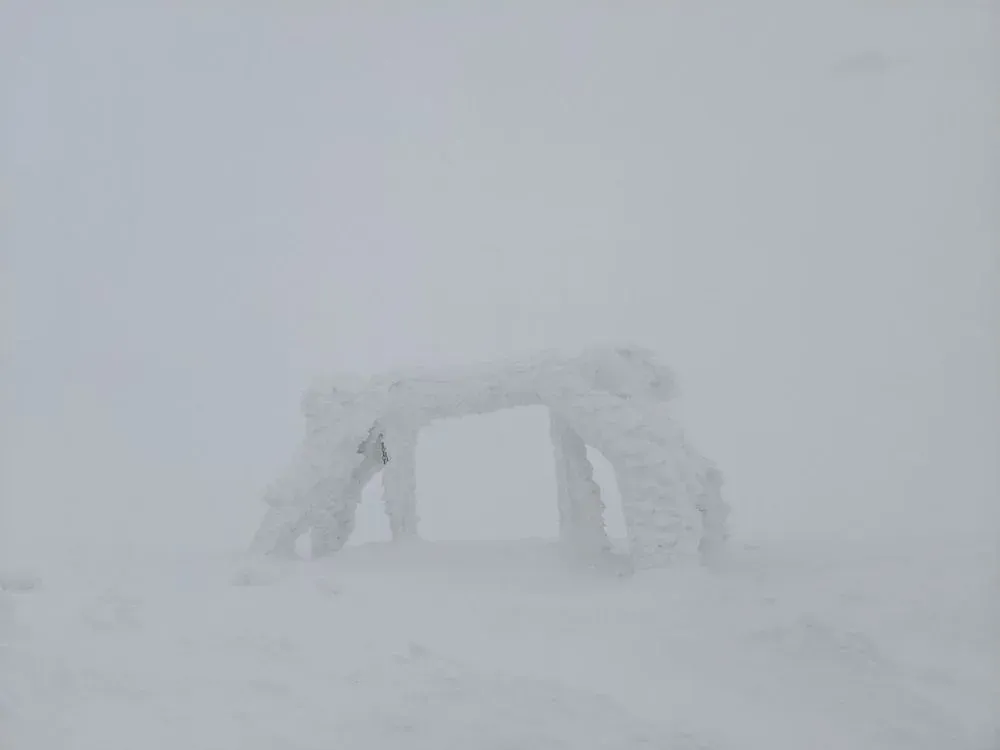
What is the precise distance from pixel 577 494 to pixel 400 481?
301 centimetres

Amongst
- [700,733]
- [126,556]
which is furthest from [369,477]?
[700,733]

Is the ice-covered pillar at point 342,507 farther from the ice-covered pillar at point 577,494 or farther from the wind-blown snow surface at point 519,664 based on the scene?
the wind-blown snow surface at point 519,664

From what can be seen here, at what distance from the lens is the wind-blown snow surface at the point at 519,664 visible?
6.60 m

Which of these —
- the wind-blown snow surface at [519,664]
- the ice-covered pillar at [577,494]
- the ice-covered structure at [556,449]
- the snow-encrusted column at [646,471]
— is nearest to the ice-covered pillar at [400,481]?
the ice-covered structure at [556,449]

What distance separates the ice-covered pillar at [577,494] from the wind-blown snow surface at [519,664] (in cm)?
217

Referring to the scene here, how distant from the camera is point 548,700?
23.0ft

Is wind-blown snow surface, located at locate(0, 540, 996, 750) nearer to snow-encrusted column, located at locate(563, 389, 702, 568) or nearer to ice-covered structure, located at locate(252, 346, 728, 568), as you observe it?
snow-encrusted column, located at locate(563, 389, 702, 568)

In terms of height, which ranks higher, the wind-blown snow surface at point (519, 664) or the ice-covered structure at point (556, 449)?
the ice-covered structure at point (556, 449)

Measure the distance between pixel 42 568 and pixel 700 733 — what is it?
920 cm

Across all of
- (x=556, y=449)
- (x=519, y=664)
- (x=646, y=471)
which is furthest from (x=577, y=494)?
(x=519, y=664)

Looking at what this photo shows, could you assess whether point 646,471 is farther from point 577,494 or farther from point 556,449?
point 556,449

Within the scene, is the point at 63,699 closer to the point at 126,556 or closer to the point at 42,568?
the point at 42,568

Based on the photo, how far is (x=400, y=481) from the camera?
14109 millimetres

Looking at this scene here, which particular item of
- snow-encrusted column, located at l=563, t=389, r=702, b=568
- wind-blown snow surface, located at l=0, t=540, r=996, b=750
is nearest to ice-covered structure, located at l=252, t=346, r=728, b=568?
snow-encrusted column, located at l=563, t=389, r=702, b=568
